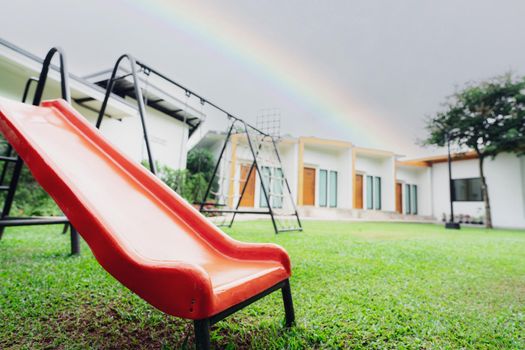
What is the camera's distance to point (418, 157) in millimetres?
16562

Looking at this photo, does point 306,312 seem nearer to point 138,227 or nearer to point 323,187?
point 138,227

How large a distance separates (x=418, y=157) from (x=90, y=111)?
17053 mm

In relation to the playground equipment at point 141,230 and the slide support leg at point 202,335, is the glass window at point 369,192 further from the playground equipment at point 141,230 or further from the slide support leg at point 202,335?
the slide support leg at point 202,335

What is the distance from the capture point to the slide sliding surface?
756 millimetres

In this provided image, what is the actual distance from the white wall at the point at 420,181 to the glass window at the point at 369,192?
87.0 inches

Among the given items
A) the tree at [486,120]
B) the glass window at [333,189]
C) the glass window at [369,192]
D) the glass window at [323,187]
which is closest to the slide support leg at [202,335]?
the tree at [486,120]

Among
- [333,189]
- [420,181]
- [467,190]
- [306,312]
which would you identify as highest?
[420,181]

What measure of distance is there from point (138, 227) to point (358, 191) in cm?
1512

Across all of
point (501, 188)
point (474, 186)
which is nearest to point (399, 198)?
point (474, 186)

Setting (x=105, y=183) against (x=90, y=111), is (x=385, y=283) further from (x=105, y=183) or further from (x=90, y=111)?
(x=90, y=111)

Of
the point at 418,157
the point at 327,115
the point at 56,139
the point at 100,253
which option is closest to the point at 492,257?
the point at 100,253

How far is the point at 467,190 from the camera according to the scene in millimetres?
14203

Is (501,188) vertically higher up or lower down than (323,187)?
higher up

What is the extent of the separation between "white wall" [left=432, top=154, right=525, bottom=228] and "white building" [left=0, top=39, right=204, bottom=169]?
1417 cm
